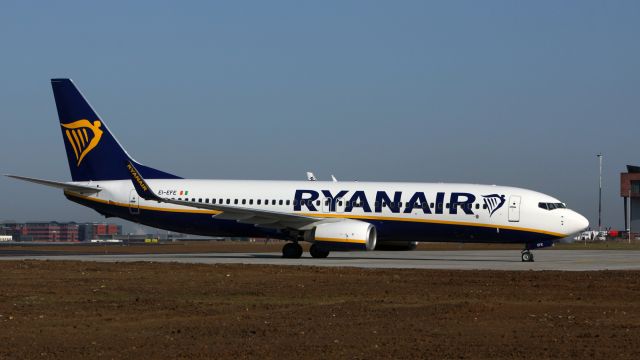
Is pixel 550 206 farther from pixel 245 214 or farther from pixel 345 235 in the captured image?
pixel 245 214

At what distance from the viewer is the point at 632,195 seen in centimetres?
12525

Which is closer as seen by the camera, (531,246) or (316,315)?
(316,315)

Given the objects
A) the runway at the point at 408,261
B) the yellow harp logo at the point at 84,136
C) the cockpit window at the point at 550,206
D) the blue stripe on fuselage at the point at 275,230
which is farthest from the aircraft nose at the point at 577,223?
the yellow harp logo at the point at 84,136

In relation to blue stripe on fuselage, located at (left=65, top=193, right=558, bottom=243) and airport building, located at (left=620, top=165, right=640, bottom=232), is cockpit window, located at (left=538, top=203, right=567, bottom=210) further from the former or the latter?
airport building, located at (left=620, top=165, right=640, bottom=232)

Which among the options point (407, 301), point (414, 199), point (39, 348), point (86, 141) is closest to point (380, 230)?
point (414, 199)

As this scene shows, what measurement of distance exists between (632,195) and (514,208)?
89798 millimetres

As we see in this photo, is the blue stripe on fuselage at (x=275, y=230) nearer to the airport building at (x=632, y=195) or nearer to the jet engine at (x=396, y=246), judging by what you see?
the jet engine at (x=396, y=246)

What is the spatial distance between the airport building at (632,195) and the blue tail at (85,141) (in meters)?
90.0

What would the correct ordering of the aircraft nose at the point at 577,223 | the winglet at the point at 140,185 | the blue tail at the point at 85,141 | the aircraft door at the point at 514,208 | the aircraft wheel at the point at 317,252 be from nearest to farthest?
the aircraft nose at the point at 577,223 < the aircraft door at the point at 514,208 < the winglet at the point at 140,185 < the aircraft wheel at the point at 317,252 < the blue tail at the point at 85,141

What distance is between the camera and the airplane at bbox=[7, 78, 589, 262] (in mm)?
41156

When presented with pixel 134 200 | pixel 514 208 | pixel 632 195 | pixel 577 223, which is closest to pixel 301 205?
pixel 134 200

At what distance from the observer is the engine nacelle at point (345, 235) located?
132 feet

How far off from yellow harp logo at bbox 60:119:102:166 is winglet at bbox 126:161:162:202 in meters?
5.67

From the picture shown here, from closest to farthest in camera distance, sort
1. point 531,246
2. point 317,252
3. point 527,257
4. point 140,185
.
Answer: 1. point 527,257
2. point 531,246
3. point 140,185
4. point 317,252
